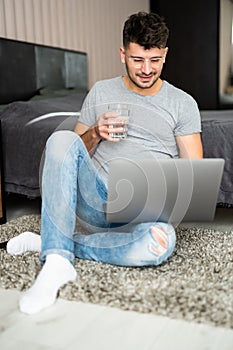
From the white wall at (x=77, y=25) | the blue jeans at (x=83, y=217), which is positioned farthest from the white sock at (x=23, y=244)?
the white wall at (x=77, y=25)

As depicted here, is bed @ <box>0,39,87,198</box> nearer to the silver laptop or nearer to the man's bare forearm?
the man's bare forearm

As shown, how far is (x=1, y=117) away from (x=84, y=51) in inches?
62.6

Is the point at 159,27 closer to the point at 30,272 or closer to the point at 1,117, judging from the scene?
the point at 30,272

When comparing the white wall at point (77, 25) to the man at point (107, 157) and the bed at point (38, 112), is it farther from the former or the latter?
the man at point (107, 157)

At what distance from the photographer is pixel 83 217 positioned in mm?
1708

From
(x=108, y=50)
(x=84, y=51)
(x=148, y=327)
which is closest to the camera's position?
(x=148, y=327)

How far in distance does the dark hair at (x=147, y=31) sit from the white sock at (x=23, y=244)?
0.82 m

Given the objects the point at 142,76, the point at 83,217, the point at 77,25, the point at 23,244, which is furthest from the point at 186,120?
the point at 77,25

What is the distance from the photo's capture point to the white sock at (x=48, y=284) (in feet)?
4.39

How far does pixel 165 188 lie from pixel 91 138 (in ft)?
1.16

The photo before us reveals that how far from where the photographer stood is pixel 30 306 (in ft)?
4.36

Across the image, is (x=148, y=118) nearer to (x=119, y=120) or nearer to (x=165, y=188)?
(x=119, y=120)

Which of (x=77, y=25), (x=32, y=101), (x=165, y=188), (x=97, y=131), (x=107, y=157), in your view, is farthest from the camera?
(x=77, y=25)

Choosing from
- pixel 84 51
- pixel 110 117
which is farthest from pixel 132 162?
pixel 84 51
